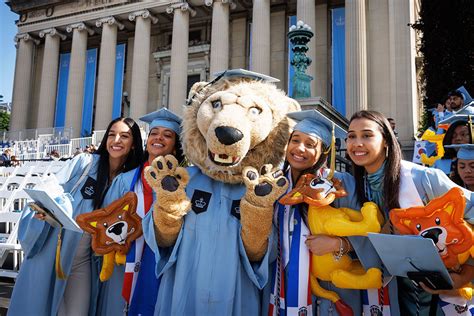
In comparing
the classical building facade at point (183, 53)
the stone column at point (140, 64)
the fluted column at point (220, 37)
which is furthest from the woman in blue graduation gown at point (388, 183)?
the stone column at point (140, 64)

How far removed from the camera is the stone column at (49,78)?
2670cm

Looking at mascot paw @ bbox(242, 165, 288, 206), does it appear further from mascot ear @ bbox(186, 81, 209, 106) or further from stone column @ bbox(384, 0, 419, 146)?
stone column @ bbox(384, 0, 419, 146)

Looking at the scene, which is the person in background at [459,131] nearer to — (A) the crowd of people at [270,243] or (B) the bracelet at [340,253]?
(A) the crowd of people at [270,243]

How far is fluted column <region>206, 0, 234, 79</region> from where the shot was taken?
71.2ft

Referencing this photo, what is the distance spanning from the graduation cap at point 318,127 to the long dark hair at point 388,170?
202 millimetres

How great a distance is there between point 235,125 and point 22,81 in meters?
30.4

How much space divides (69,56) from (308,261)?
29.6m

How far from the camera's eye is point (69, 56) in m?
28.5

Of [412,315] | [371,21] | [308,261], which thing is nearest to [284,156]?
[308,261]

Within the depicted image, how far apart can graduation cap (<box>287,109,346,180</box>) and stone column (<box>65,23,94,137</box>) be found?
24.6m

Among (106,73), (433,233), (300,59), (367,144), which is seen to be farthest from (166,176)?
(106,73)

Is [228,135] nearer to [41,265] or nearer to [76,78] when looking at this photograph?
[41,265]

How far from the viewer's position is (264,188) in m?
2.62

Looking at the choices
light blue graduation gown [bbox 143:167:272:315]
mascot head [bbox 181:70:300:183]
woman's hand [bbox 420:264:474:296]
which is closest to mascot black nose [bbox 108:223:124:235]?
light blue graduation gown [bbox 143:167:272:315]
